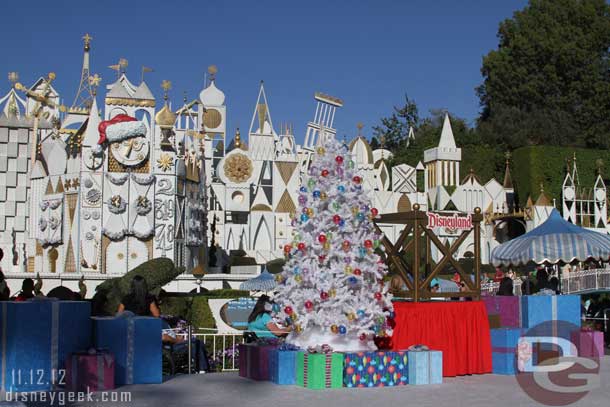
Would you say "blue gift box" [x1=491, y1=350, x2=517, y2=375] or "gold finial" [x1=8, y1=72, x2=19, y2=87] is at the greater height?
"gold finial" [x1=8, y1=72, x2=19, y2=87]

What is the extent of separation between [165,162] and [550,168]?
2624 centimetres

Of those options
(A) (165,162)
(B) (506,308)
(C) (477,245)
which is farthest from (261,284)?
(C) (477,245)

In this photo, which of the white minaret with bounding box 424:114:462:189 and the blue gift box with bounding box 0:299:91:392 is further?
the white minaret with bounding box 424:114:462:189

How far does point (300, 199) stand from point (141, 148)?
21.0 m

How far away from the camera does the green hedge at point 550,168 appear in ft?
160

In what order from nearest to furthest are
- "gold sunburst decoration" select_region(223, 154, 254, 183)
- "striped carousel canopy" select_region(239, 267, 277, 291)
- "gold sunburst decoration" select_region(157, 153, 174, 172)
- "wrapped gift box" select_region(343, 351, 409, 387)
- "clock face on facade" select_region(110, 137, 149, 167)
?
"wrapped gift box" select_region(343, 351, 409, 387) < "striped carousel canopy" select_region(239, 267, 277, 291) < "clock face on facade" select_region(110, 137, 149, 167) < "gold sunburst decoration" select_region(157, 153, 174, 172) < "gold sunburst decoration" select_region(223, 154, 254, 183)

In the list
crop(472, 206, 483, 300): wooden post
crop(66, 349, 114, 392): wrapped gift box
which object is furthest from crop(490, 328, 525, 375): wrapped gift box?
crop(66, 349, 114, 392): wrapped gift box

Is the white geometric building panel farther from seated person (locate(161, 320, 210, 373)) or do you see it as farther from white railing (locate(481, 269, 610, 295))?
seated person (locate(161, 320, 210, 373))

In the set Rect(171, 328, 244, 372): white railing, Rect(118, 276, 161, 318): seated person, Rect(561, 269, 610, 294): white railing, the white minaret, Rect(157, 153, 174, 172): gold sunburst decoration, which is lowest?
Rect(171, 328, 244, 372): white railing

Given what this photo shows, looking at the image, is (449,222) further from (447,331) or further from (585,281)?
(585,281)

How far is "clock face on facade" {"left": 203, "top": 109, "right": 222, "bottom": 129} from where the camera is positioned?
179 ft

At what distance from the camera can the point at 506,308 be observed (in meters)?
13.7

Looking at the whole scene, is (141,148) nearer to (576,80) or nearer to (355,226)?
(355,226)

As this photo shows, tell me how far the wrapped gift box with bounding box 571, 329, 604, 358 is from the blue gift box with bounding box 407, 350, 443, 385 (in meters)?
3.82
